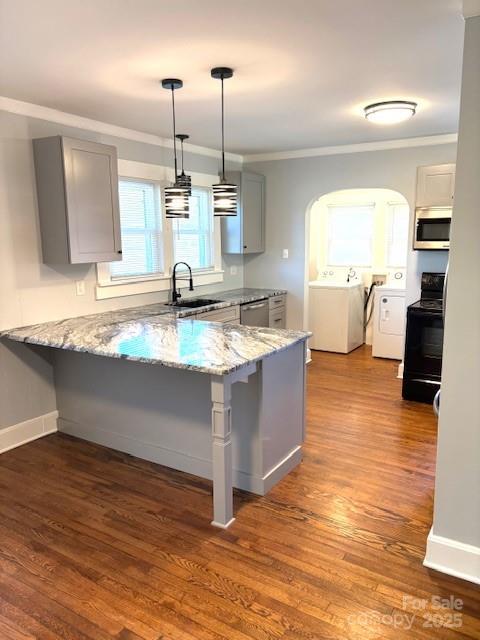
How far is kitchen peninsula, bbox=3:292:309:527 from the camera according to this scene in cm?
244

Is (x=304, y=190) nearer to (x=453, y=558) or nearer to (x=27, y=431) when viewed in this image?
(x=27, y=431)

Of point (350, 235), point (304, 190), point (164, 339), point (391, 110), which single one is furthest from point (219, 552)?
point (350, 235)

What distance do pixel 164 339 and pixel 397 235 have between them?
14.6 feet

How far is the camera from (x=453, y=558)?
2.12m

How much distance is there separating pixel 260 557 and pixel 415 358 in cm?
269

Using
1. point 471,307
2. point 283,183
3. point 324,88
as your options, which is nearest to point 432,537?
point 471,307

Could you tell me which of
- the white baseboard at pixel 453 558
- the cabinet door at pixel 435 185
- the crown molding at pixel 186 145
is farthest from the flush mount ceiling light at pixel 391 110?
the white baseboard at pixel 453 558

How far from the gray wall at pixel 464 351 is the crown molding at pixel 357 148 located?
9.81 feet

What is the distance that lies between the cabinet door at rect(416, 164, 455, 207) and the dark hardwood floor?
225 cm

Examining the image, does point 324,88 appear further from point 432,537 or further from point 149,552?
point 149,552

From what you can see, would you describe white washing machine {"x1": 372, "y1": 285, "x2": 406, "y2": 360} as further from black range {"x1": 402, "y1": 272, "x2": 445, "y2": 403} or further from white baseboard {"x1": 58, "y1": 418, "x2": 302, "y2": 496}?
white baseboard {"x1": 58, "y1": 418, "x2": 302, "y2": 496}

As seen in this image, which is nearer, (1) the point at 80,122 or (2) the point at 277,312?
(1) the point at 80,122

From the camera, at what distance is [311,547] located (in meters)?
2.31

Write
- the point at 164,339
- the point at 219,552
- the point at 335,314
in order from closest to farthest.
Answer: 1. the point at 219,552
2. the point at 164,339
3. the point at 335,314
